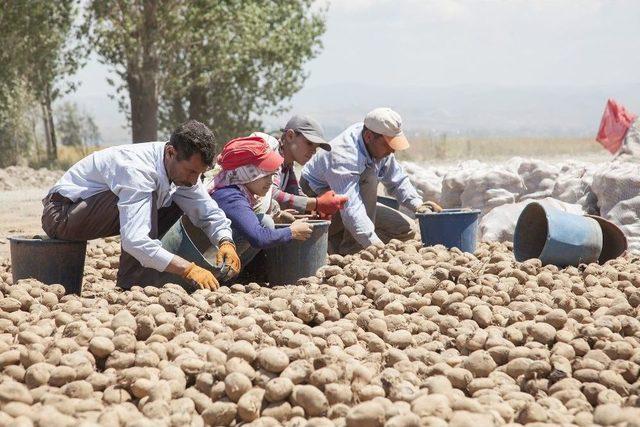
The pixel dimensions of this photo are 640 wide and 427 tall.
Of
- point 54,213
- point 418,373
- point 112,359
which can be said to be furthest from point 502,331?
point 54,213

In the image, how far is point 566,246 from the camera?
5516 mm

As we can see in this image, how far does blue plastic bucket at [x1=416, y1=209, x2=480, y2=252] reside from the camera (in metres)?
5.98

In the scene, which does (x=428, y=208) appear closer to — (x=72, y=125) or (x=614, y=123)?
(x=614, y=123)

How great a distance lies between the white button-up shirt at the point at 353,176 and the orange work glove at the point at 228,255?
130 centimetres

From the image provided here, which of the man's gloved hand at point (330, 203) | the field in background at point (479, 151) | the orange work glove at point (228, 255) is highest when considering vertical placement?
the man's gloved hand at point (330, 203)

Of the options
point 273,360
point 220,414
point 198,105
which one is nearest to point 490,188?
point 273,360

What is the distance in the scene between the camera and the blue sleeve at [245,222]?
487cm

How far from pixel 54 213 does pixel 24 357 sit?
150 cm

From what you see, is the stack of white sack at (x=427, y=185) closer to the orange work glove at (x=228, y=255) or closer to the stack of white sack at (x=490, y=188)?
the stack of white sack at (x=490, y=188)

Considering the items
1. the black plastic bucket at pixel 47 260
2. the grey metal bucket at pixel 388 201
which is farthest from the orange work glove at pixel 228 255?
the grey metal bucket at pixel 388 201

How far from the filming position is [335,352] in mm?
3537

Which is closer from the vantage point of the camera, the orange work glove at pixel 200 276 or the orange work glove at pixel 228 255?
the orange work glove at pixel 200 276

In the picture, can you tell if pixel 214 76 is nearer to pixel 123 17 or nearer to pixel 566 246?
pixel 123 17

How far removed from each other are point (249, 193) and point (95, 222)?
894 mm
